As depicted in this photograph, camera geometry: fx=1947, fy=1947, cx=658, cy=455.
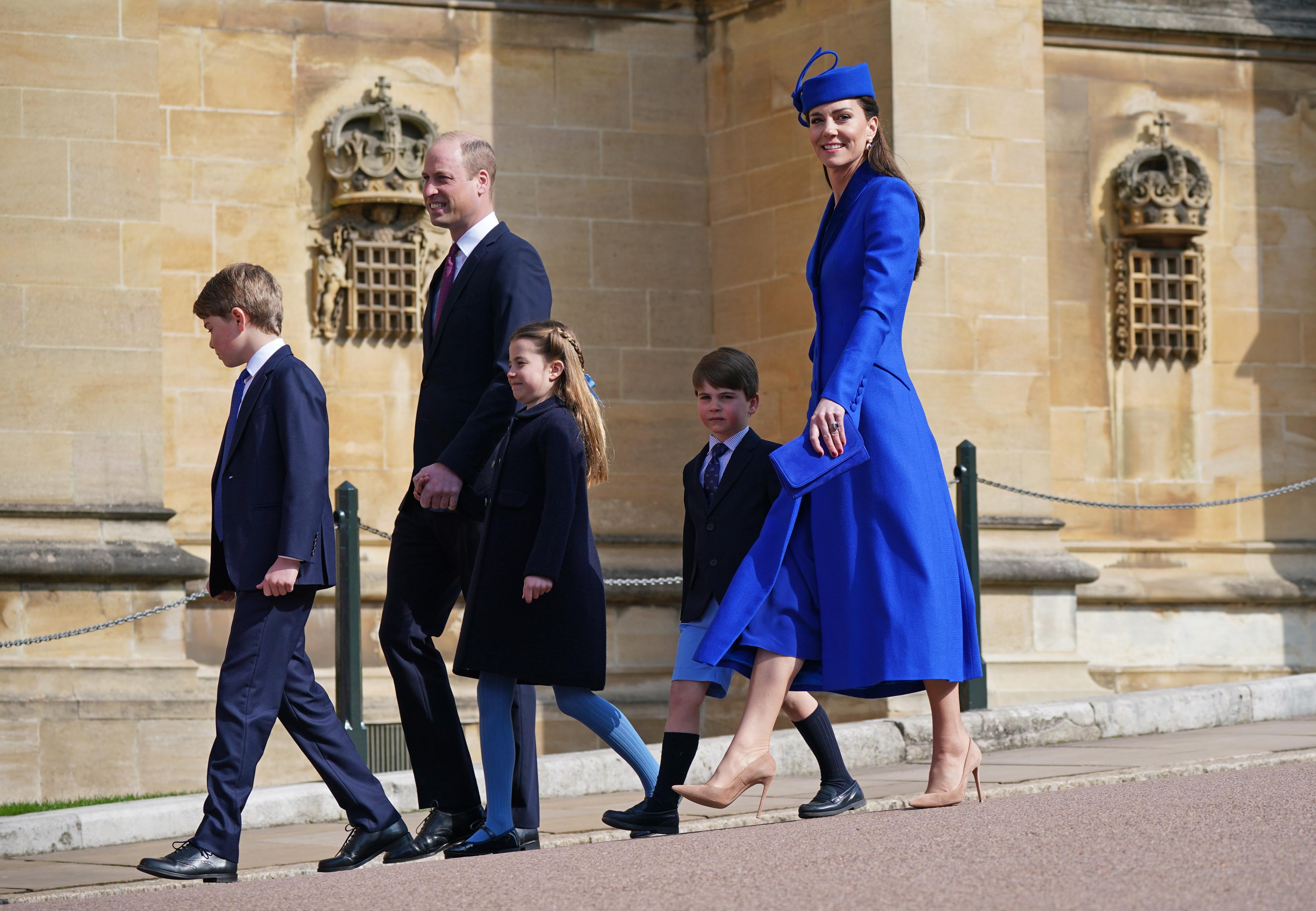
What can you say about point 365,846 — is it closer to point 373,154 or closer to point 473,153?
point 473,153

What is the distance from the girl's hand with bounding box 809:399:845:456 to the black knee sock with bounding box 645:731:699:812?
849mm

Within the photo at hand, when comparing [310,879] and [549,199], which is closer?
[310,879]

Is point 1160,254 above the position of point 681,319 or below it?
above

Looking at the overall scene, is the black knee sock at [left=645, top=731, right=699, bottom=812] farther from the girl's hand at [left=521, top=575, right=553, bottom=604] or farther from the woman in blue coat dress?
the girl's hand at [left=521, top=575, right=553, bottom=604]

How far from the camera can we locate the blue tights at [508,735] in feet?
16.2

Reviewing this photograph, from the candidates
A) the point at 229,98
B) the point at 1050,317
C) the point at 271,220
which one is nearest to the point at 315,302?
the point at 271,220

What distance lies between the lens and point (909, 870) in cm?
386

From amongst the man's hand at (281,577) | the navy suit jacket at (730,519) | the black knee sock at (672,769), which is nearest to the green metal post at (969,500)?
the navy suit jacket at (730,519)

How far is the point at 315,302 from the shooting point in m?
10.2

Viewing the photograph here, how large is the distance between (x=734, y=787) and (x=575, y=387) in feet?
3.79

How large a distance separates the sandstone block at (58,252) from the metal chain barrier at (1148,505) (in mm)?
4169

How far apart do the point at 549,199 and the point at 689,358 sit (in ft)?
3.92

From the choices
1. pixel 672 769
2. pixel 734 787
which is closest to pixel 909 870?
pixel 734 787

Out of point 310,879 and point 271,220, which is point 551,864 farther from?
point 271,220
